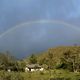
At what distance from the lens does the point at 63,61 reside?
9794 centimetres

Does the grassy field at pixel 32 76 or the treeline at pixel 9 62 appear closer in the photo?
the grassy field at pixel 32 76

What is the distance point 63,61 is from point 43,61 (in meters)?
24.9

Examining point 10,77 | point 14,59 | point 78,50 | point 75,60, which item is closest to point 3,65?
point 14,59

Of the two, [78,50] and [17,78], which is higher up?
[78,50]

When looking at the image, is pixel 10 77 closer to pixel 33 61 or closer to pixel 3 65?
pixel 3 65

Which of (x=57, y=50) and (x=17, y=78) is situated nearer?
(x=17, y=78)

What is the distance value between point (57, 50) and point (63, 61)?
5650 centimetres

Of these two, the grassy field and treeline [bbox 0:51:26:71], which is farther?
treeline [bbox 0:51:26:71]

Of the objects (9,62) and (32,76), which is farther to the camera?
(9,62)

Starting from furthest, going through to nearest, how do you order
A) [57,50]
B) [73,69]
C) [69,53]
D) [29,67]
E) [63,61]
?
[57,50] < [29,67] < [69,53] < [63,61] < [73,69]

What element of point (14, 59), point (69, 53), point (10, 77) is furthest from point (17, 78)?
point (69, 53)

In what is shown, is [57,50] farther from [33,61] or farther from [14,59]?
[14,59]

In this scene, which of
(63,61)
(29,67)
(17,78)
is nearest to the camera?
(17,78)

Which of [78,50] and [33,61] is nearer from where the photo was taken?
[78,50]
